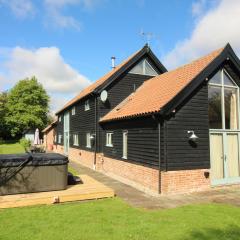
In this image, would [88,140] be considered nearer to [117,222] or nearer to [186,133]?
[186,133]

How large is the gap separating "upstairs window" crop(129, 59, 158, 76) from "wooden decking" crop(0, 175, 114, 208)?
11.1 m

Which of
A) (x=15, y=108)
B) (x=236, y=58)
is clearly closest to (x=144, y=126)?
(x=236, y=58)

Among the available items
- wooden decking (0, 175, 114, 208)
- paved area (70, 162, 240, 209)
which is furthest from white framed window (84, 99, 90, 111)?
wooden decking (0, 175, 114, 208)

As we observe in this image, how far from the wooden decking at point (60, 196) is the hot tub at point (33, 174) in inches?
12.3

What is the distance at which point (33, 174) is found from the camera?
10719 mm

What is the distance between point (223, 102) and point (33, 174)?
9.15 metres

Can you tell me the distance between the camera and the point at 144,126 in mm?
13227

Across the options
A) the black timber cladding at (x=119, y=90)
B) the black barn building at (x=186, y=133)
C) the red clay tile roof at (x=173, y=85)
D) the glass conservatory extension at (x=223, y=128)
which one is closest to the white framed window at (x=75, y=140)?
the black timber cladding at (x=119, y=90)

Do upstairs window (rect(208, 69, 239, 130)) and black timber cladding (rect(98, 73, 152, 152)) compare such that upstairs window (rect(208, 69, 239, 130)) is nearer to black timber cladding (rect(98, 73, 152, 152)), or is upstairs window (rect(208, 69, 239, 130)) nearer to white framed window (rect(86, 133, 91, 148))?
black timber cladding (rect(98, 73, 152, 152))

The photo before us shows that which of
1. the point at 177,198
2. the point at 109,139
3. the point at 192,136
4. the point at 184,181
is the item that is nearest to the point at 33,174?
the point at 177,198

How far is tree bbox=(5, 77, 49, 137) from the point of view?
5775cm

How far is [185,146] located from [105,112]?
27.8 ft

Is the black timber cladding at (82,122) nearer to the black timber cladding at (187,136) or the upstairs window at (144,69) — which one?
the upstairs window at (144,69)

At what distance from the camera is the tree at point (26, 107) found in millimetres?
57750
